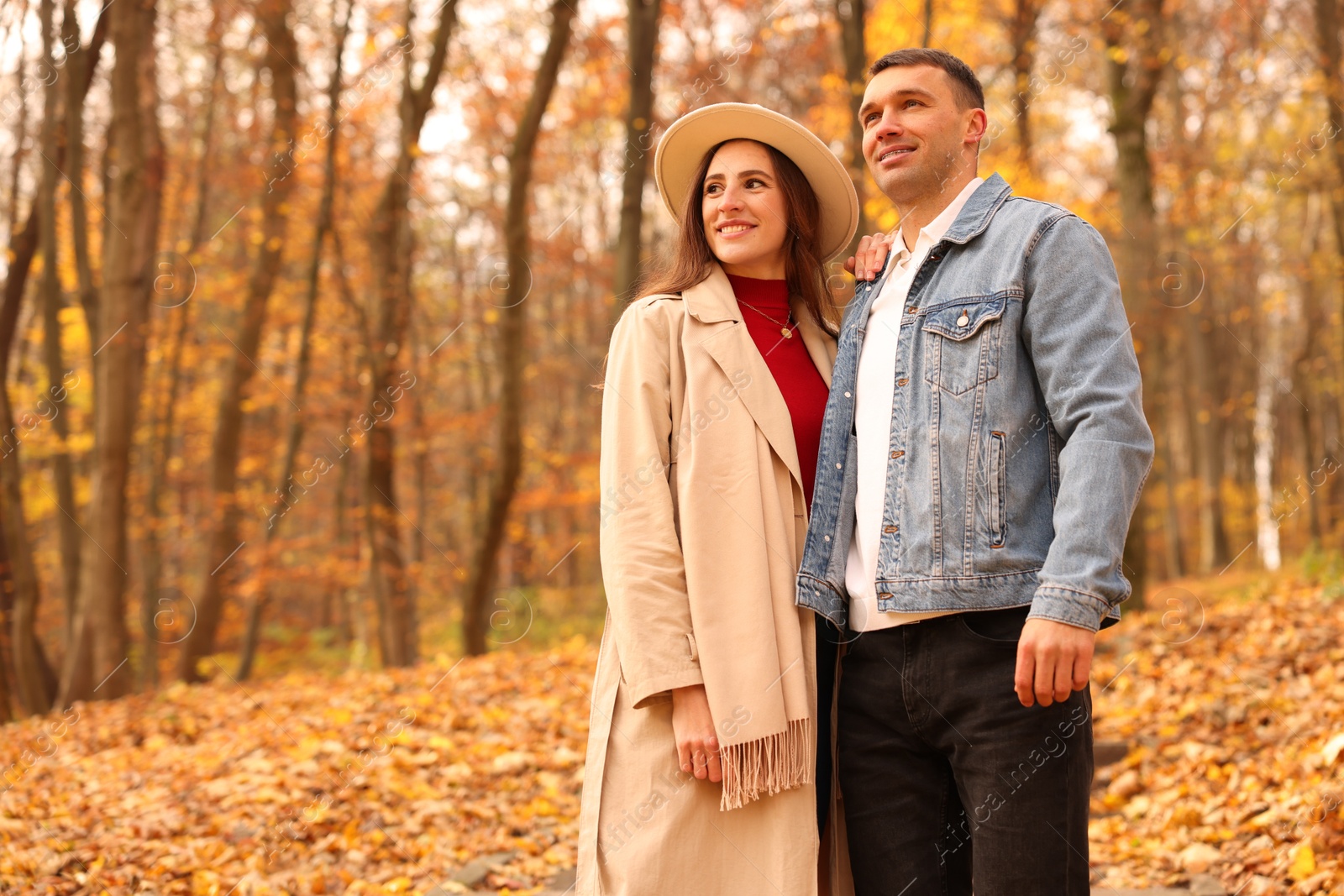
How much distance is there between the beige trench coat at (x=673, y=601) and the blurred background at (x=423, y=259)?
1797 millimetres

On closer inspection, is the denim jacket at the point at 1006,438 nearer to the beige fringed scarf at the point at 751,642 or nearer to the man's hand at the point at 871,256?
the beige fringed scarf at the point at 751,642

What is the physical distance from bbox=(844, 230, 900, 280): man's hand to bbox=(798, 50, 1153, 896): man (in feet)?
0.45

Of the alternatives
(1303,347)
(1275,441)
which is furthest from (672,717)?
(1275,441)

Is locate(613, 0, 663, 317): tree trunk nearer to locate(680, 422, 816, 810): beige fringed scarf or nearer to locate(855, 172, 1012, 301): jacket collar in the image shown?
locate(855, 172, 1012, 301): jacket collar

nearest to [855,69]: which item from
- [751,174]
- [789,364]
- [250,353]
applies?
[751,174]

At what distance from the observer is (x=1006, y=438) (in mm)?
2062

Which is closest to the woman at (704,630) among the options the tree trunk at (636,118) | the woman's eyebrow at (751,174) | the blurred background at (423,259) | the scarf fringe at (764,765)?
the scarf fringe at (764,765)

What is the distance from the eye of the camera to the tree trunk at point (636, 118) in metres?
8.36

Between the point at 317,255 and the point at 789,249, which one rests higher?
the point at 317,255

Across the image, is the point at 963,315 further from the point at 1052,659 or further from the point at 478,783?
the point at 478,783

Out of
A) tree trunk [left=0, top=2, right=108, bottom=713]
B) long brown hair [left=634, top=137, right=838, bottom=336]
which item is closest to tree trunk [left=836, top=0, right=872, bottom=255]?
long brown hair [left=634, top=137, right=838, bottom=336]

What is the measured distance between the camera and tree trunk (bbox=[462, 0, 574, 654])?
8.66m

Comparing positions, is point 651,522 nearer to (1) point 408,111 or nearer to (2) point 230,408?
(1) point 408,111

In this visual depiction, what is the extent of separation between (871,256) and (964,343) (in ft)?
1.90
